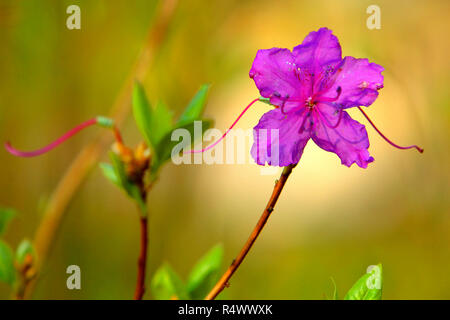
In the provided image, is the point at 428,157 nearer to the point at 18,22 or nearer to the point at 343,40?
the point at 343,40

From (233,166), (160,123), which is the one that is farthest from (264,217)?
(233,166)

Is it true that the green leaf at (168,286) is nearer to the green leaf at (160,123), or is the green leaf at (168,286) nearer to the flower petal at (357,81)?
the green leaf at (160,123)

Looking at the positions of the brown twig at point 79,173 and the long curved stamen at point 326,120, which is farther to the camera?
the brown twig at point 79,173

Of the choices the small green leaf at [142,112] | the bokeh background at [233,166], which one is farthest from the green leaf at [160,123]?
the bokeh background at [233,166]

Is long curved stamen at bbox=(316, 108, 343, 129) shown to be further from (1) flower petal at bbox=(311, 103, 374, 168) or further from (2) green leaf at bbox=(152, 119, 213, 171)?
(2) green leaf at bbox=(152, 119, 213, 171)

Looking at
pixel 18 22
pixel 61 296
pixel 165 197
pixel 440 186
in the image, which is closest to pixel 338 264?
pixel 440 186

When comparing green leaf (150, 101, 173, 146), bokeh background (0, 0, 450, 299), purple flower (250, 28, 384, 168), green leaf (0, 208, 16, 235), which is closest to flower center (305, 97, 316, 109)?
purple flower (250, 28, 384, 168)
